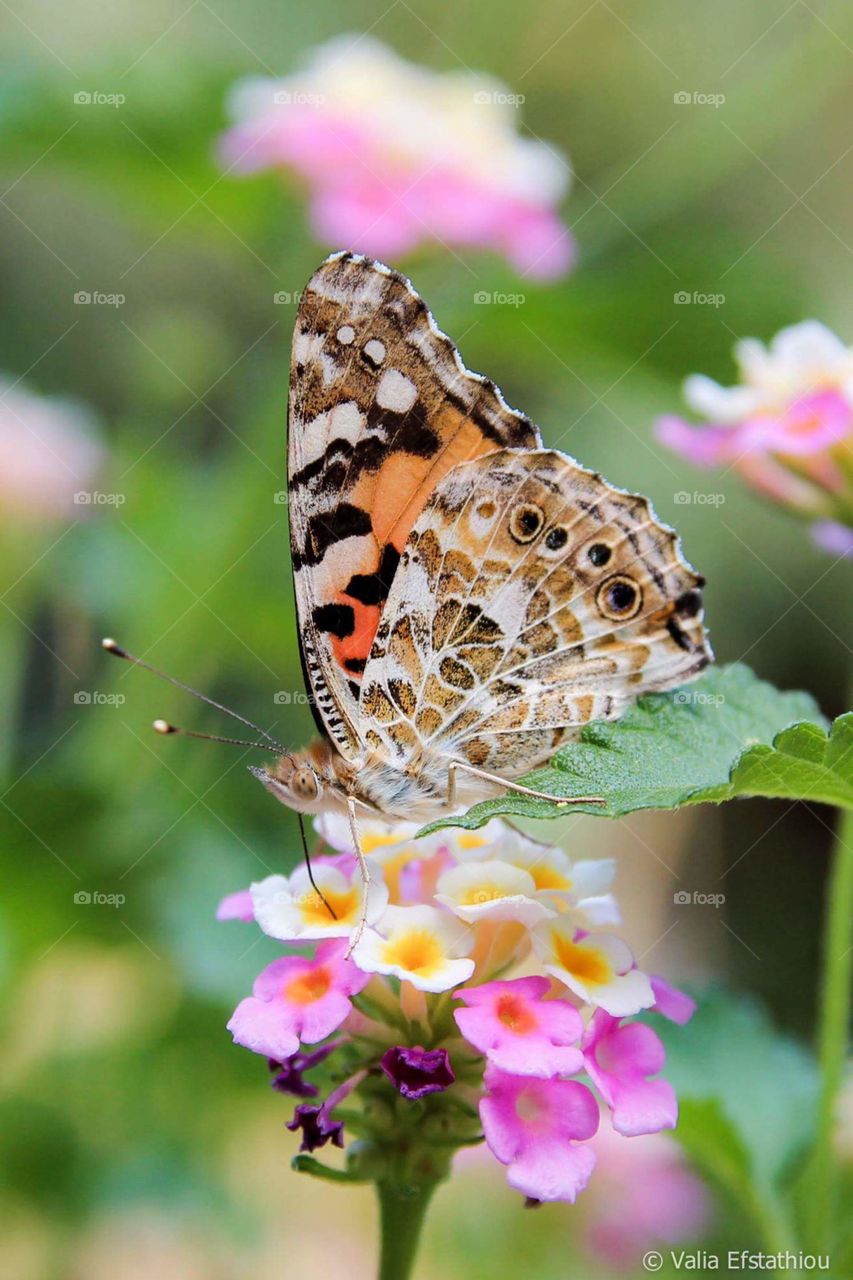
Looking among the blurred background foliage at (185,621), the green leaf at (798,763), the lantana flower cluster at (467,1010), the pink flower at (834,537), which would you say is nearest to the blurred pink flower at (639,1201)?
the blurred background foliage at (185,621)

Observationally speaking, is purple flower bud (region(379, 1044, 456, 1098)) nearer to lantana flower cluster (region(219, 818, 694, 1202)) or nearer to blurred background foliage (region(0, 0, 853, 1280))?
lantana flower cluster (region(219, 818, 694, 1202))

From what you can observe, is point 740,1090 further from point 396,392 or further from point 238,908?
point 396,392

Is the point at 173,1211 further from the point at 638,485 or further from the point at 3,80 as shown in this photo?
the point at 638,485

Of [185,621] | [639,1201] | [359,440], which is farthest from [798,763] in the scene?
[639,1201]

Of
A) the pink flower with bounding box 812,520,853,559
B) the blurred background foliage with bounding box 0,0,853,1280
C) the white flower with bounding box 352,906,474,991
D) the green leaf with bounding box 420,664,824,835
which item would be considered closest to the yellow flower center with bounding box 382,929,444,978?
the white flower with bounding box 352,906,474,991

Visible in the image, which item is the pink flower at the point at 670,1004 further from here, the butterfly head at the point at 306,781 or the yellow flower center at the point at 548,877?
the butterfly head at the point at 306,781
